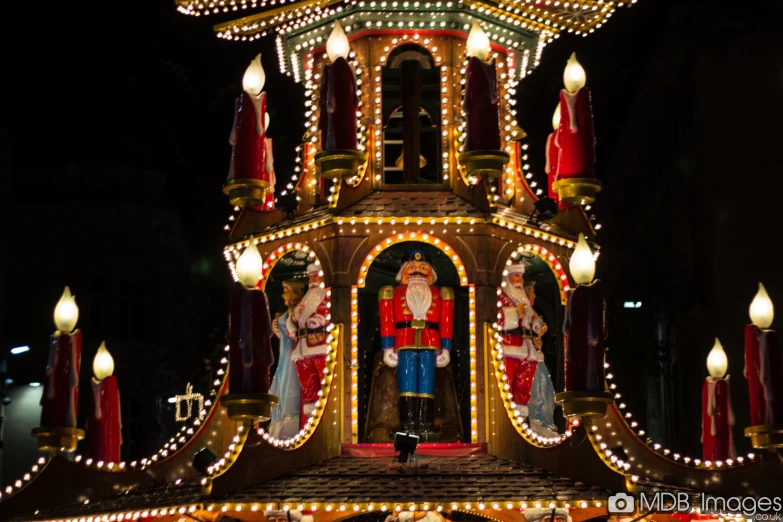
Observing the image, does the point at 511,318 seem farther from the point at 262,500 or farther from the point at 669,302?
the point at 669,302

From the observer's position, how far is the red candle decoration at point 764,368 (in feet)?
60.5

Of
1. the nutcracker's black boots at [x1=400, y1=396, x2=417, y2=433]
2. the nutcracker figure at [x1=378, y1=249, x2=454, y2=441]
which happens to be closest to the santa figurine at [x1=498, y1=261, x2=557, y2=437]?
the nutcracker figure at [x1=378, y1=249, x2=454, y2=441]

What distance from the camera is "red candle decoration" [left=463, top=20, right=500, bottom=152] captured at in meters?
19.3

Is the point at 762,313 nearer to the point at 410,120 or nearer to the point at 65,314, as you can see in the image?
the point at 410,120

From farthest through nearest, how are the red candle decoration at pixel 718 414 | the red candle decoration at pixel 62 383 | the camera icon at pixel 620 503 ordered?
1. the red candle decoration at pixel 718 414
2. the red candle decoration at pixel 62 383
3. the camera icon at pixel 620 503

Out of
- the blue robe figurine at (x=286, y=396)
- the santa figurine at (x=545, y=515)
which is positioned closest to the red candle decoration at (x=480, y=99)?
the blue robe figurine at (x=286, y=396)

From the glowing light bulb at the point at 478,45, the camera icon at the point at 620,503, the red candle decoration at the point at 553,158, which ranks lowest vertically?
the camera icon at the point at 620,503

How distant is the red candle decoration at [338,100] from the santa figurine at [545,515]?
4686 millimetres

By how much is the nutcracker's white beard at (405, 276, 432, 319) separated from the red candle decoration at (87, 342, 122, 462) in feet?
12.7

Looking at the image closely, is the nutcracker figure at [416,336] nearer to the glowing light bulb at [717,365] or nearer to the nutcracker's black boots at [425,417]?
the nutcracker's black boots at [425,417]

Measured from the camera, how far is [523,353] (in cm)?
2130

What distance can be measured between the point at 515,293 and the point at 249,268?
487cm

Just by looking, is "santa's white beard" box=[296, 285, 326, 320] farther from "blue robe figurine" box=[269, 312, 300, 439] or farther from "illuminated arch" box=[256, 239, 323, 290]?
"blue robe figurine" box=[269, 312, 300, 439]

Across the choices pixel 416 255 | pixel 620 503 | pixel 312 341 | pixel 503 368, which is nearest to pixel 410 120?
pixel 416 255
